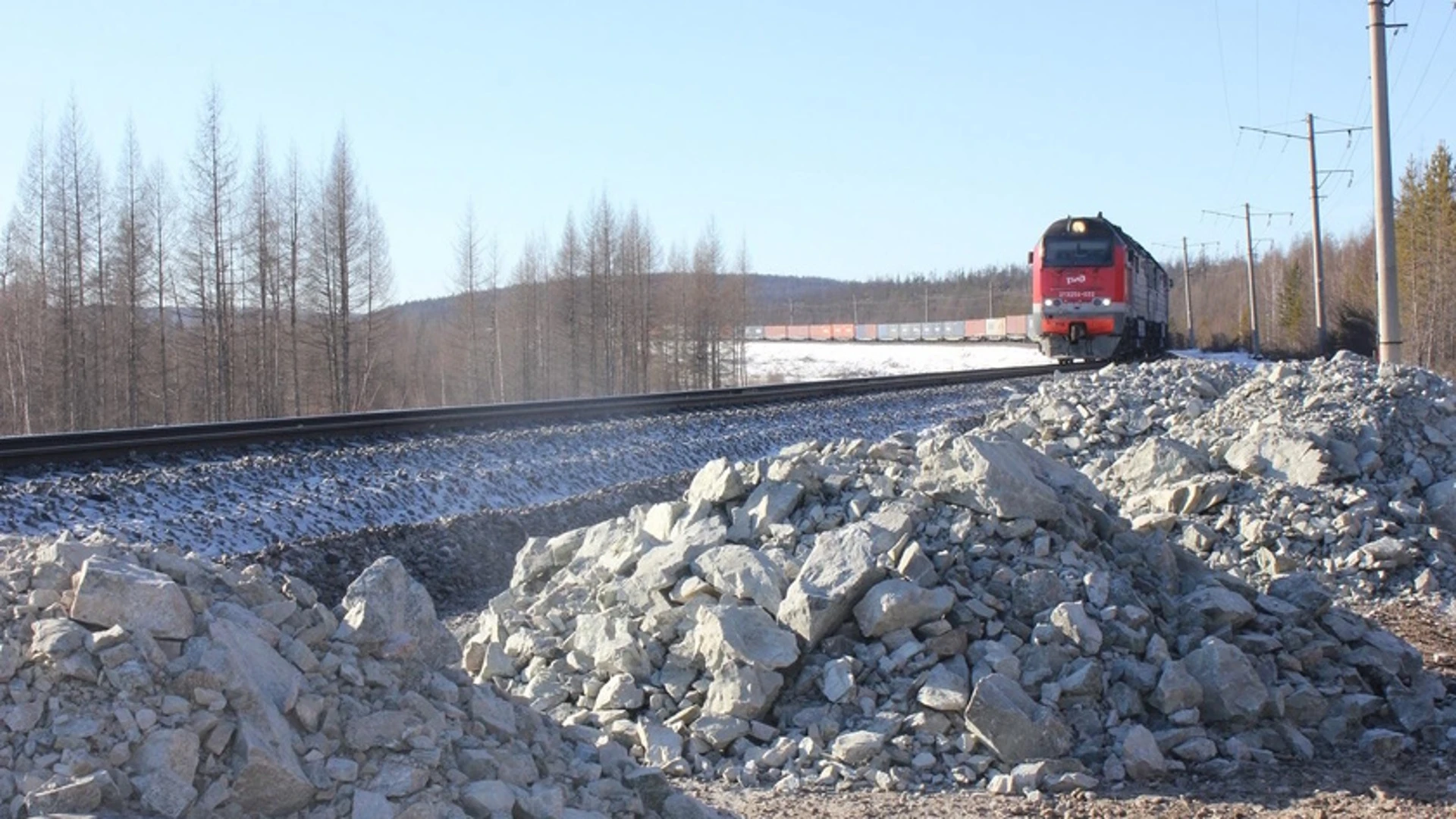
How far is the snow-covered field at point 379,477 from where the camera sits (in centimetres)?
988

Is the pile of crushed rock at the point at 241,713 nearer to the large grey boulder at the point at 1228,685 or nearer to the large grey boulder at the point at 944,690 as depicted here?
the large grey boulder at the point at 944,690

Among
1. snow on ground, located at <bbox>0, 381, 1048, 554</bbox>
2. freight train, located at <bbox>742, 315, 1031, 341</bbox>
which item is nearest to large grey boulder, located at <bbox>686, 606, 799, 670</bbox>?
snow on ground, located at <bbox>0, 381, 1048, 554</bbox>

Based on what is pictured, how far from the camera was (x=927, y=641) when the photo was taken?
6645 millimetres

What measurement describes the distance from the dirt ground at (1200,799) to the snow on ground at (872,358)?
4211cm

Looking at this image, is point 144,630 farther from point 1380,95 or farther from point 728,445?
point 1380,95

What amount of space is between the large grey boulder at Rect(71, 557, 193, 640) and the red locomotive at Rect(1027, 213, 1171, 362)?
1091 inches

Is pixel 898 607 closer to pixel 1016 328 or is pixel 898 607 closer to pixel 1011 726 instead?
pixel 1011 726

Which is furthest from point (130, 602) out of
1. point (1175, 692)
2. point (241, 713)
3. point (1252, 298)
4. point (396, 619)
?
point (1252, 298)

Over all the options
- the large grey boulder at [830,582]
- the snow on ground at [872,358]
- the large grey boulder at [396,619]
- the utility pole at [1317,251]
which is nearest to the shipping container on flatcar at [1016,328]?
the snow on ground at [872,358]

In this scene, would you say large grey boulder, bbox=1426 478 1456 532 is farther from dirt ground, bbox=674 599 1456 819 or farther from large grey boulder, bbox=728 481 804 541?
large grey boulder, bbox=728 481 804 541

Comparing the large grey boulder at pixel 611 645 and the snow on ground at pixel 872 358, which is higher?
the snow on ground at pixel 872 358

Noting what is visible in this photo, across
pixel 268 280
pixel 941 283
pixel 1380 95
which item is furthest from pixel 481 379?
pixel 941 283

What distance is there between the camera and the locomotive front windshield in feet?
96.7

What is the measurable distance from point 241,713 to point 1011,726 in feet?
12.3
